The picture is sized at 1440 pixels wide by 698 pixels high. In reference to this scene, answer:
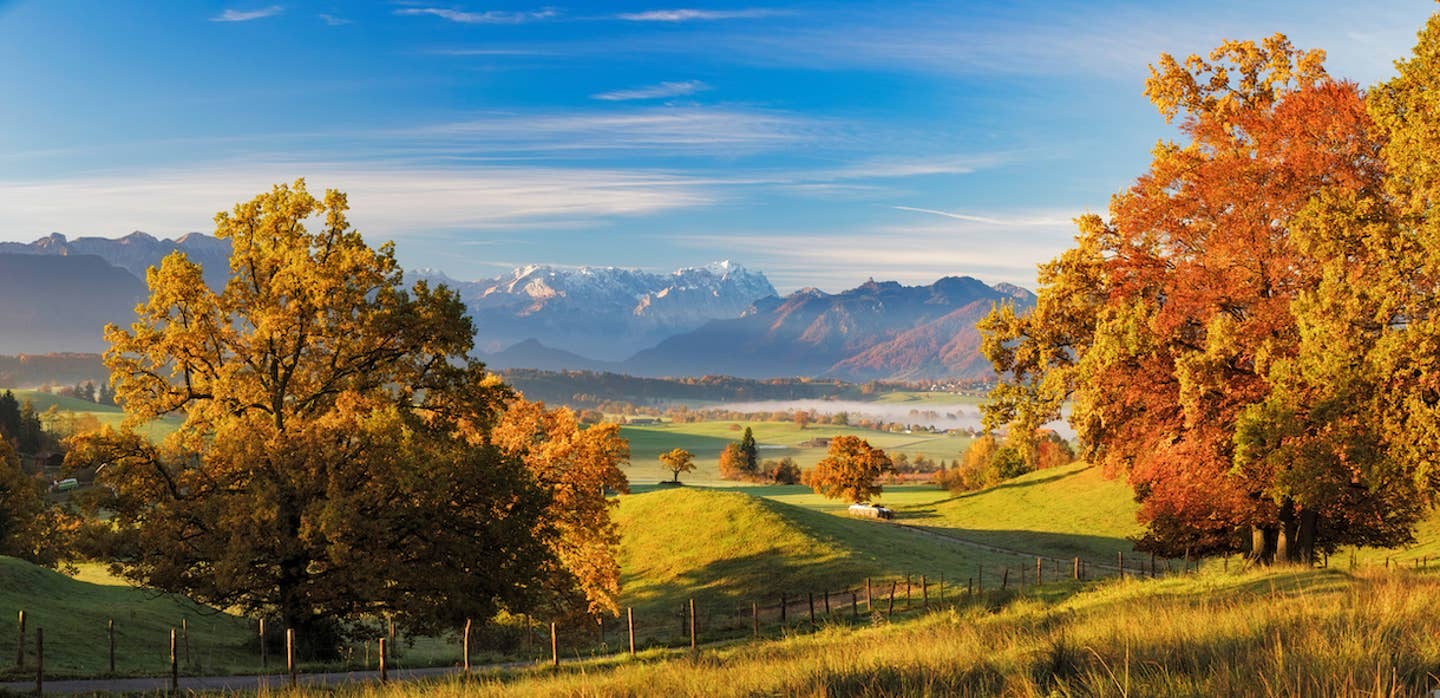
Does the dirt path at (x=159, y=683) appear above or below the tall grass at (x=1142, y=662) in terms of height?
below

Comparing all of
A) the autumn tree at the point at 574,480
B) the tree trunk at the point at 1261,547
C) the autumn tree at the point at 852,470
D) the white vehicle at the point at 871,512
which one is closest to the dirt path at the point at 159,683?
the autumn tree at the point at 574,480

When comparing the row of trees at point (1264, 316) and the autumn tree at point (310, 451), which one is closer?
A: the row of trees at point (1264, 316)

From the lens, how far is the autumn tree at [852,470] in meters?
118

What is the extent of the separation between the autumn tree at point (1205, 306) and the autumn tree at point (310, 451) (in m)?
19.2

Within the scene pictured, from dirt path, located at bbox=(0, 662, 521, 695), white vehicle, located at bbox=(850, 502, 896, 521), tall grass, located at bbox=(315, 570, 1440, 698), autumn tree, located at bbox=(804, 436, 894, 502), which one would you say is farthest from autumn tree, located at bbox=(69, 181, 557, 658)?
autumn tree, located at bbox=(804, 436, 894, 502)

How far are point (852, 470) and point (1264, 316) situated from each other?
8953 centimetres

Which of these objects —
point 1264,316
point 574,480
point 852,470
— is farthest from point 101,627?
point 852,470

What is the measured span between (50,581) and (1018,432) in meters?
53.0

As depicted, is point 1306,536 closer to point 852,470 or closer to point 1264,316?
point 1264,316

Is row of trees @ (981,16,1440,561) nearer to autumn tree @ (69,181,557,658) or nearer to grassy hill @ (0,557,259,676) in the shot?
autumn tree @ (69,181,557,658)

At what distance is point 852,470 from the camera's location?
4651 inches

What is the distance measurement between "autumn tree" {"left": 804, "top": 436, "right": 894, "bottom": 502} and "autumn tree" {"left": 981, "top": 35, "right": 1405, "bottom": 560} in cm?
→ 8214

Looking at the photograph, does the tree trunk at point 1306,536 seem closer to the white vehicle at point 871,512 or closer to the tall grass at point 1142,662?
the tall grass at point 1142,662

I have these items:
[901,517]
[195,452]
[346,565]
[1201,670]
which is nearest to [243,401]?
[195,452]
